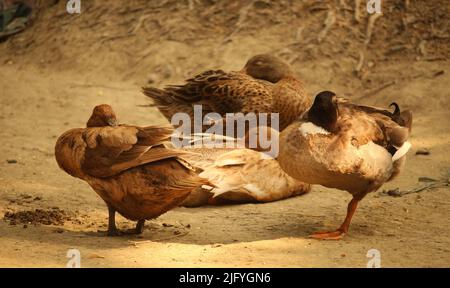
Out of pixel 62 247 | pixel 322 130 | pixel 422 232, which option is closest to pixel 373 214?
pixel 422 232

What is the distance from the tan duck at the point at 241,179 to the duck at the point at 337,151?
1.12 metres

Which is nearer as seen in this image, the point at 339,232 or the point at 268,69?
the point at 339,232

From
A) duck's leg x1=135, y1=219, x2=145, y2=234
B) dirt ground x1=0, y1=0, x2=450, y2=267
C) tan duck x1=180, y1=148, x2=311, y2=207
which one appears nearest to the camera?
dirt ground x1=0, y1=0, x2=450, y2=267

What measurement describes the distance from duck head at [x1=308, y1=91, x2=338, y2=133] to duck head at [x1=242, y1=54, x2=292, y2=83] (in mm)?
2847

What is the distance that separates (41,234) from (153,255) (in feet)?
3.03

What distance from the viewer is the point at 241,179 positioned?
6.68 metres

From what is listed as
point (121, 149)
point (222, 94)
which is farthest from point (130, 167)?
point (222, 94)

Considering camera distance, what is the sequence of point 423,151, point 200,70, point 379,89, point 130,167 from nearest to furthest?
1. point 130,167
2. point 423,151
3. point 379,89
4. point 200,70

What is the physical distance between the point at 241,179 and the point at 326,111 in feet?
4.74

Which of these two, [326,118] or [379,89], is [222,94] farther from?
[379,89]

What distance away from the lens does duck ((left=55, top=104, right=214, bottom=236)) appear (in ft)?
17.0

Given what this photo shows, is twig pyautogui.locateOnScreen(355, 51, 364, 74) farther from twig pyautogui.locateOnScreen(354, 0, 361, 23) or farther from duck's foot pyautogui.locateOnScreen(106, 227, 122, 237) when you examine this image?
→ duck's foot pyautogui.locateOnScreen(106, 227, 122, 237)

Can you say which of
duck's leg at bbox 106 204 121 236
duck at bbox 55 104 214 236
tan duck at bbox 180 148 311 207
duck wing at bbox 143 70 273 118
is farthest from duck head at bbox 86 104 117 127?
duck wing at bbox 143 70 273 118

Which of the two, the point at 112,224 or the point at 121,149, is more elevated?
the point at 121,149
